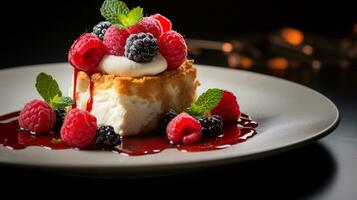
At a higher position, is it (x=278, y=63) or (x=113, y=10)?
(x=113, y=10)

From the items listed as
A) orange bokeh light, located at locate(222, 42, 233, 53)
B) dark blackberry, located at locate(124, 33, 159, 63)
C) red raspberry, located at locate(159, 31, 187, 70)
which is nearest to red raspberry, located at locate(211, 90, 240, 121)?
red raspberry, located at locate(159, 31, 187, 70)

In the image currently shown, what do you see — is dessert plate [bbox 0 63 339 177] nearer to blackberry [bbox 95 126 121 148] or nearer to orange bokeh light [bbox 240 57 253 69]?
blackberry [bbox 95 126 121 148]

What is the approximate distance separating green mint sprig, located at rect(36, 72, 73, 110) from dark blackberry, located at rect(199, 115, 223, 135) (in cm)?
53

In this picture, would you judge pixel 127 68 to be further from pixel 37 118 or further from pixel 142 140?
pixel 37 118

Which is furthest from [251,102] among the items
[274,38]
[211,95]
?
[274,38]

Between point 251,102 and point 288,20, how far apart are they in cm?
221

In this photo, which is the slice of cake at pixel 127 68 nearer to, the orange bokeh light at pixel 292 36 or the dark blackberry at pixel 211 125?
the dark blackberry at pixel 211 125

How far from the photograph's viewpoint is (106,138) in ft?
8.44

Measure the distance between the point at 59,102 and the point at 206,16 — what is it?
2.61 metres

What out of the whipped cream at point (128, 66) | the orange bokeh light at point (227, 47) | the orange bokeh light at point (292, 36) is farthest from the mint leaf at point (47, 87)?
the orange bokeh light at point (292, 36)

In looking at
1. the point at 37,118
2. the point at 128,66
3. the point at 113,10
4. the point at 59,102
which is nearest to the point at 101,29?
the point at 113,10

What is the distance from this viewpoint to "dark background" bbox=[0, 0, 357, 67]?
5082 millimetres

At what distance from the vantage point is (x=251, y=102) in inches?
127

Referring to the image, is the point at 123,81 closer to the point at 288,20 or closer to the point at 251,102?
the point at 251,102
